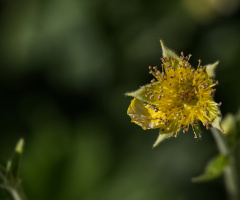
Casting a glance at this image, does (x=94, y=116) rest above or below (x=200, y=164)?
above

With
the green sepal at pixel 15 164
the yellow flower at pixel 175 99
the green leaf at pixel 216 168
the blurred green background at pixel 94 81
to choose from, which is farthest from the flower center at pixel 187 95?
the blurred green background at pixel 94 81

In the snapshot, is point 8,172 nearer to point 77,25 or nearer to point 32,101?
point 32,101

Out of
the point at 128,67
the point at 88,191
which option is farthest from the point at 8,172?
the point at 128,67

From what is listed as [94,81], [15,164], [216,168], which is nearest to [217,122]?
[216,168]

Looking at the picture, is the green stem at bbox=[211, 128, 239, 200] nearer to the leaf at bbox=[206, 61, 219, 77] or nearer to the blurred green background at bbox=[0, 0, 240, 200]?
the leaf at bbox=[206, 61, 219, 77]

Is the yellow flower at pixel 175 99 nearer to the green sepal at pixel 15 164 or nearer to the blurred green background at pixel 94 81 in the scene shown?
the green sepal at pixel 15 164

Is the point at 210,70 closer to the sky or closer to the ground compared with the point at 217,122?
closer to the sky

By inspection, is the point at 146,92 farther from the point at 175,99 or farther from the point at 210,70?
the point at 210,70

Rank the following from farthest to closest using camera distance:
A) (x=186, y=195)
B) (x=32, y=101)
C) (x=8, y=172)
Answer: (x=32, y=101)
(x=186, y=195)
(x=8, y=172)
